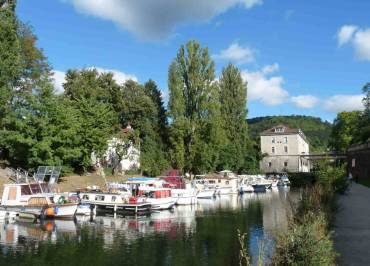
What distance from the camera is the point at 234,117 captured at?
90312 millimetres

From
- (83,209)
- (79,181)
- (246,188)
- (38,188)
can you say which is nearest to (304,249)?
(83,209)

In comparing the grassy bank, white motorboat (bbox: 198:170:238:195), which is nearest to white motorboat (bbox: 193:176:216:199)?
white motorboat (bbox: 198:170:238:195)

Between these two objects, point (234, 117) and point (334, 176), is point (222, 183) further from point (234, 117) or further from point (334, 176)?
point (334, 176)

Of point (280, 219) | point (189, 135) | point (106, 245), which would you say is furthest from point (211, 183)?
point (106, 245)

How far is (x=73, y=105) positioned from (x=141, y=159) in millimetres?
14418

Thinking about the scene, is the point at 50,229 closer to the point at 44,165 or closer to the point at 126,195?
the point at 126,195

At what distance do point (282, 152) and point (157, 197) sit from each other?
8386cm

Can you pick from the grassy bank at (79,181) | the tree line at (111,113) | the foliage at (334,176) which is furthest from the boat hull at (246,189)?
the foliage at (334,176)

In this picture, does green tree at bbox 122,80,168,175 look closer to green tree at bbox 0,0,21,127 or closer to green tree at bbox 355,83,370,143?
green tree at bbox 0,0,21,127

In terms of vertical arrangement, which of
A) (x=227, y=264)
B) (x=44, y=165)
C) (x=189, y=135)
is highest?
(x=189, y=135)

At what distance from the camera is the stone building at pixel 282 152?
12362 centimetres

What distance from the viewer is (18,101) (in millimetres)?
53000

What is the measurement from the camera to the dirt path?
16.8 m

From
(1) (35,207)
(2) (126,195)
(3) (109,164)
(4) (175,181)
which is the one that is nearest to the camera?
(1) (35,207)
